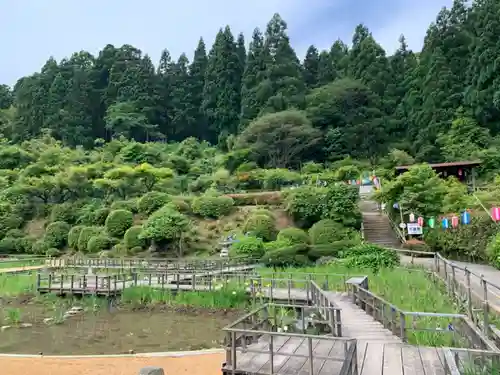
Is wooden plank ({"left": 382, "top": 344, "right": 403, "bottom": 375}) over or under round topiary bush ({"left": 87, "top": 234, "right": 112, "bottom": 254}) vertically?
under

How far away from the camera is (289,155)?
3881 centimetres

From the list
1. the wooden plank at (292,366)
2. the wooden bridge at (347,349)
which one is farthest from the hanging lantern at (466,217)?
the wooden plank at (292,366)

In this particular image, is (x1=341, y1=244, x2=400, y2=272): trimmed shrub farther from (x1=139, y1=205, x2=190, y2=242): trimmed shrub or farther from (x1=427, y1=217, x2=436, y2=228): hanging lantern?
(x1=139, y1=205, x2=190, y2=242): trimmed shrub

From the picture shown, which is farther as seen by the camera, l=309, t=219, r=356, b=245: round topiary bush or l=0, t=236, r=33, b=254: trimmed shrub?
l=0, t=236, r=33, b=254: trimmed shrub

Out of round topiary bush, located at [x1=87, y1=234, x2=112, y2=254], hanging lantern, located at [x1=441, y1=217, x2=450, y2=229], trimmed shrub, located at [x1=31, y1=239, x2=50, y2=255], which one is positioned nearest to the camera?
hanging lantern, located at [x1=441, y1=217, x2=450, y2=229]

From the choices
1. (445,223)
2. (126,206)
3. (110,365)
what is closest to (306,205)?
(445,223)

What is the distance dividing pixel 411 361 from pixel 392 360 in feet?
0.92

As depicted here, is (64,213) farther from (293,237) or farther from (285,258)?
(285,258)

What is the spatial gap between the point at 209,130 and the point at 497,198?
4139 centimetres

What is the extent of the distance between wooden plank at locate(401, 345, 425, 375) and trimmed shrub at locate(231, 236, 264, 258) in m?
13.7

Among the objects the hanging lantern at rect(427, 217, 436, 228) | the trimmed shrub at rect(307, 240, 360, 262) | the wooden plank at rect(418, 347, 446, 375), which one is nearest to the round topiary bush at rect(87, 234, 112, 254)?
the trimmed shrub at rect(307, 240, 360, 262)

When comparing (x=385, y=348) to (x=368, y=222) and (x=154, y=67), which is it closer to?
(x=368, y=222)

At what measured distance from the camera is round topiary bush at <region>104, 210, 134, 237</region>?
27547mm

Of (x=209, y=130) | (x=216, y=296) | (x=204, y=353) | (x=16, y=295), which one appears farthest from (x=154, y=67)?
(x=204, y=353)
